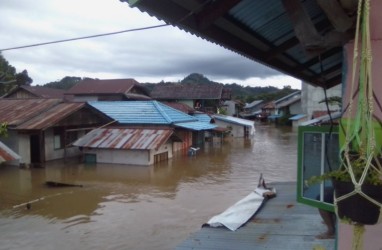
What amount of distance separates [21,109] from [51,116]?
294 centimetres

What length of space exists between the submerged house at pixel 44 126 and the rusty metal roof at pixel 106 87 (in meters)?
11.1

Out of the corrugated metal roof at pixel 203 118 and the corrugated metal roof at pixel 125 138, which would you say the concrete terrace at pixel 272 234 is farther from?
the corrugated metal roof at pixel 203 118

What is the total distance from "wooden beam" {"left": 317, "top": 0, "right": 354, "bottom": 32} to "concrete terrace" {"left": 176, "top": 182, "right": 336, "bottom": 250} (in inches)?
129

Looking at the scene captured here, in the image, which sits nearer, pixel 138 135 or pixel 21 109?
pixel 138 135

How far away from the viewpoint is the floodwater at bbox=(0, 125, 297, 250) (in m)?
9.55

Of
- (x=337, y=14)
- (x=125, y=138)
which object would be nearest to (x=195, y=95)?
(x=125, y=138)

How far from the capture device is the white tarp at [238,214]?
7.00m

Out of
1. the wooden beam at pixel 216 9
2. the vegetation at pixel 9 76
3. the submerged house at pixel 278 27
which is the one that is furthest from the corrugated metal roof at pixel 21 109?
the wooden beam at pixel 216 9

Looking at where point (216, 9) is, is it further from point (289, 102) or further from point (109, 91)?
point (289, 102)

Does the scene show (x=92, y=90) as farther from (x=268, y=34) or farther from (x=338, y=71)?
(x=268, y=34)

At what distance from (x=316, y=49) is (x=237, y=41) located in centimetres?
136

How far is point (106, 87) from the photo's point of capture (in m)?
36.3

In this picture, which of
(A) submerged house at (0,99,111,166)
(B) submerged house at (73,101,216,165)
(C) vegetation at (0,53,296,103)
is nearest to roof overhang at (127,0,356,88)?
(C) vegetation at (0,53,296,103)

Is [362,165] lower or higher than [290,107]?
lower
